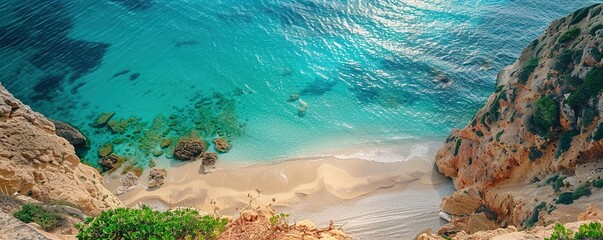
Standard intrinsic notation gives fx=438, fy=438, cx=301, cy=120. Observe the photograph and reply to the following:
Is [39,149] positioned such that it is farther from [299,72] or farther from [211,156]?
[299,72]

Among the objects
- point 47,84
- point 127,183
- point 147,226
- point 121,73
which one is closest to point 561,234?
point 147,226

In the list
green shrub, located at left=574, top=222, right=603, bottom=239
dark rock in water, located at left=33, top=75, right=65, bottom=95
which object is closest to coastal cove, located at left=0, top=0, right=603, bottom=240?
green shrub, located at left=574, top=222, right=603, bottom=239

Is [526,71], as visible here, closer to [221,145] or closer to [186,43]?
[221,145]

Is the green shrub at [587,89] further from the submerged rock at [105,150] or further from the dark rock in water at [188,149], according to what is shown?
the submerged rock at [105,150]

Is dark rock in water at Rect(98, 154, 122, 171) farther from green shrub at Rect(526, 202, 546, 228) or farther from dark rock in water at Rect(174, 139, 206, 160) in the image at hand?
green shrub at Rect(526, 202, 546, 228)

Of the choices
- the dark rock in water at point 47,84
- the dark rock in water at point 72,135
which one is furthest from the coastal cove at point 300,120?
the dark rock in water at point 47,84
